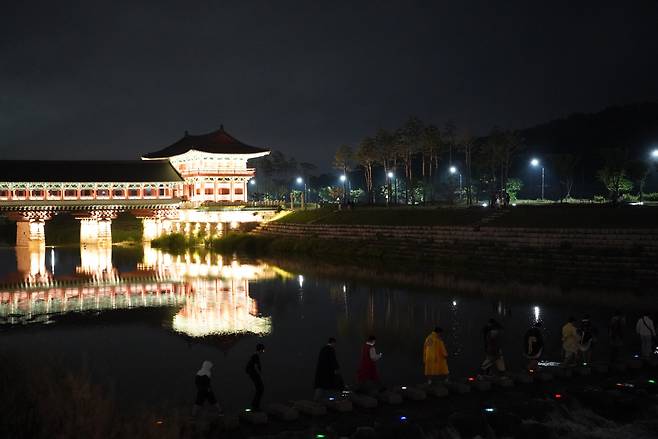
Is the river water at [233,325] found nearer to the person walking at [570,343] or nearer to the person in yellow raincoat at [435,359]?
the person walking at [570,343]

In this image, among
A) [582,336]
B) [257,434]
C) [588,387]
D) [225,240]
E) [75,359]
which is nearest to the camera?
[257,434]

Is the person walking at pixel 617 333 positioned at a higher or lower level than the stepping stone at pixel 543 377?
higher

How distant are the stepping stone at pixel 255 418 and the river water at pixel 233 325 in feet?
6.47

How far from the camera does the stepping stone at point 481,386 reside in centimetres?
1672

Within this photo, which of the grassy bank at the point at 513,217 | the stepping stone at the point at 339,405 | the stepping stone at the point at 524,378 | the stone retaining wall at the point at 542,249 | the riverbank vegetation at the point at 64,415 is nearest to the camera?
the riverbank vegetation at the point at 64,415

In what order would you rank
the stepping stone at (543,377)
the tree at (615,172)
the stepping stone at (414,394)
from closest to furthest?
the stepping stone at (414,394) → the stepping stone at (543,377) → the tree at (615,172)

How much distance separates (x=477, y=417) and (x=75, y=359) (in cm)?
1462

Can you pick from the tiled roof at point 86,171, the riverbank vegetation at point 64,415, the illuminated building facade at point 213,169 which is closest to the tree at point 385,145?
the illuminated building facade at point 213,169

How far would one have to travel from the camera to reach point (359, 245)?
60.8 m

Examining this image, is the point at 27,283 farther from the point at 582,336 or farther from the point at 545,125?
the point at 545,125

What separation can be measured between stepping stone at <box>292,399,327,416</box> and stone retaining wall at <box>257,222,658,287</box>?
1083 inches

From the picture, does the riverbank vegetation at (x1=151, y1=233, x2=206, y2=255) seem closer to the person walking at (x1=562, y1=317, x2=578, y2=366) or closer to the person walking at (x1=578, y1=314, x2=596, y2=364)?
the person walking at (x1=578, y1=314, x2=596, y2=364)

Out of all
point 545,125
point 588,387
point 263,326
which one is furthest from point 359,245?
point 545,125

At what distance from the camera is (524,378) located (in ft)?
57.0
